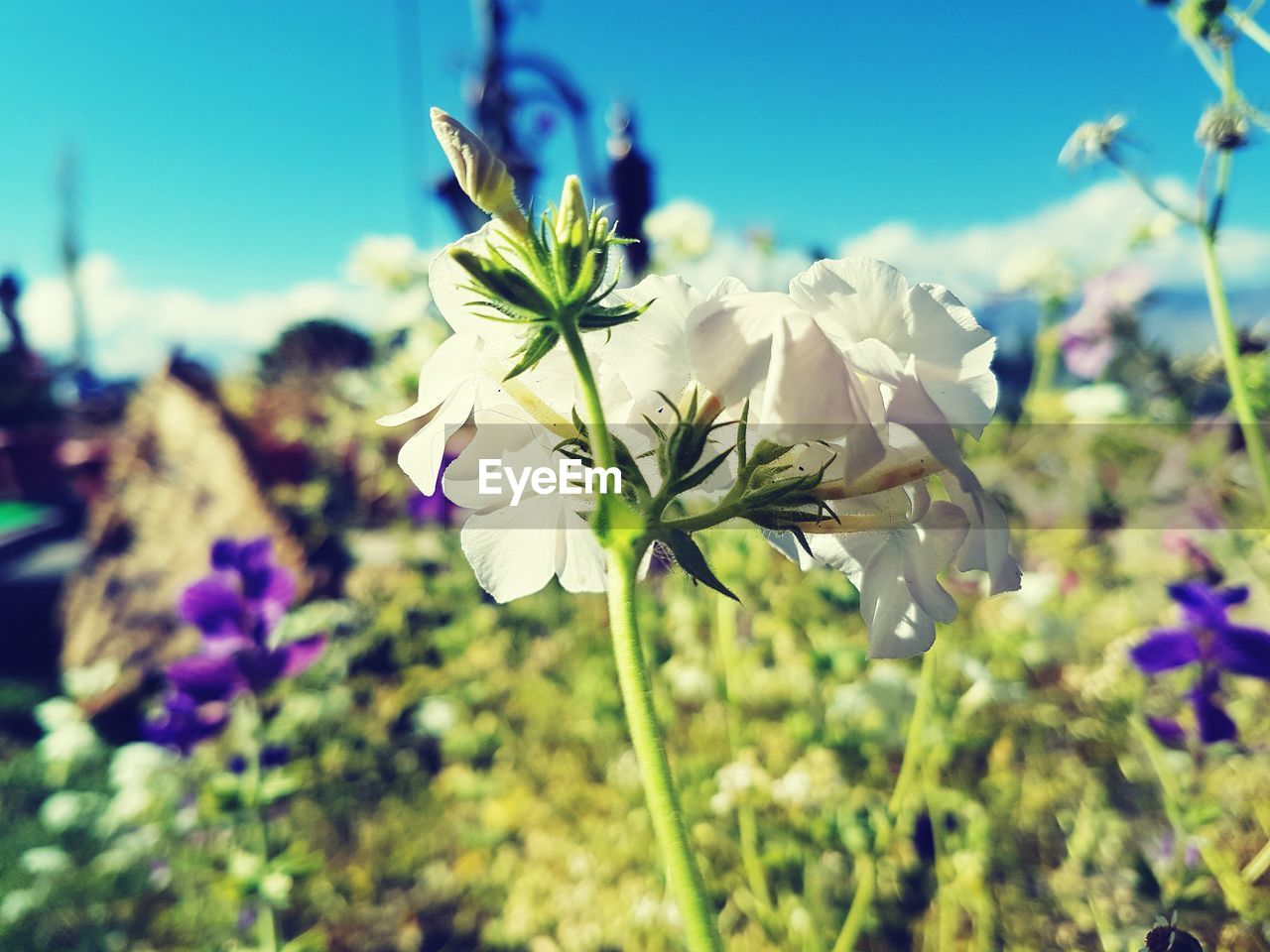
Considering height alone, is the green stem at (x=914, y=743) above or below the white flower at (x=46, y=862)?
above

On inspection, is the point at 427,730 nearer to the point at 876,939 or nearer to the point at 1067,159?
the point at 876,939

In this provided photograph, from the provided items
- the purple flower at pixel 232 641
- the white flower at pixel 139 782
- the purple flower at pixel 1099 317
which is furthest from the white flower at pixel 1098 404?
the white flower at pixel 139 782

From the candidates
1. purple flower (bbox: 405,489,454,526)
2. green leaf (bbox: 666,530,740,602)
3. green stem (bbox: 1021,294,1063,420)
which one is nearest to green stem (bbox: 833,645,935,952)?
green leaf (bbox: 666,530,740,602)

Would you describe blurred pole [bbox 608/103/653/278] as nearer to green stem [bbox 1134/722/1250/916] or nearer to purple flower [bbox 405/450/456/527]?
purple flower [bbox 405/450/456/527]

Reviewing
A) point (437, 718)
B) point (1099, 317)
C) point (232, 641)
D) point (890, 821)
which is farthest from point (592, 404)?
point (1099, 317)

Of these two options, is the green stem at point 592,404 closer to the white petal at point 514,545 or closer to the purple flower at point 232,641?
the white petal at point 514,545

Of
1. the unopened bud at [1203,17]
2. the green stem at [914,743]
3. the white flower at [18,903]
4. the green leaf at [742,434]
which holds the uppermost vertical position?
the unopened bud at [1203,17]

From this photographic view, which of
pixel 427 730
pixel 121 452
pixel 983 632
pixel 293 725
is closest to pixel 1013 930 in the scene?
pixel 983 632
